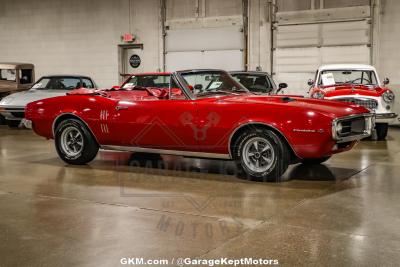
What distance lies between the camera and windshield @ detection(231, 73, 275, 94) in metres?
11.0

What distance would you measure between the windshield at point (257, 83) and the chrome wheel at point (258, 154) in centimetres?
508

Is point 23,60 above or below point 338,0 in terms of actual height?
below

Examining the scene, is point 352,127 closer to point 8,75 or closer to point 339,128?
point 339,128

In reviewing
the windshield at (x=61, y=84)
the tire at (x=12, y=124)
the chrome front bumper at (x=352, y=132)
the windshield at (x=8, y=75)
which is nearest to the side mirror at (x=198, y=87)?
the chrome front bumper at (x=352, y=132)

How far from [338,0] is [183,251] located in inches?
481

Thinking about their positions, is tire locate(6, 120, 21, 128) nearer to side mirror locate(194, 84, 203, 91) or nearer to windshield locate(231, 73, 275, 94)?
windshield locate(231, 73, 275, 94)

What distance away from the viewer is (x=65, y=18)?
18.5 meters

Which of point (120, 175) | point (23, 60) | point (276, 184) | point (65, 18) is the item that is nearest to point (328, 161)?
point (276, 184)

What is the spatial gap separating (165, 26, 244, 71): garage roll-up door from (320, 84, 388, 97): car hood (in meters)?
5.53

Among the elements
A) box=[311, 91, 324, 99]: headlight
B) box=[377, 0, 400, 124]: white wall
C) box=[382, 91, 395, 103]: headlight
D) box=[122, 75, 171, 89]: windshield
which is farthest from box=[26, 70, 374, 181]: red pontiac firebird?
box=[377, 0, 400, 124]: white wall

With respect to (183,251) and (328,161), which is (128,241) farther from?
(328,161)

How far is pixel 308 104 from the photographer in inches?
233

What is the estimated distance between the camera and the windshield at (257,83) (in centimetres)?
1102

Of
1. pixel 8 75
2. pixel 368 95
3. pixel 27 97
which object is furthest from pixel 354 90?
pixel 8 75
